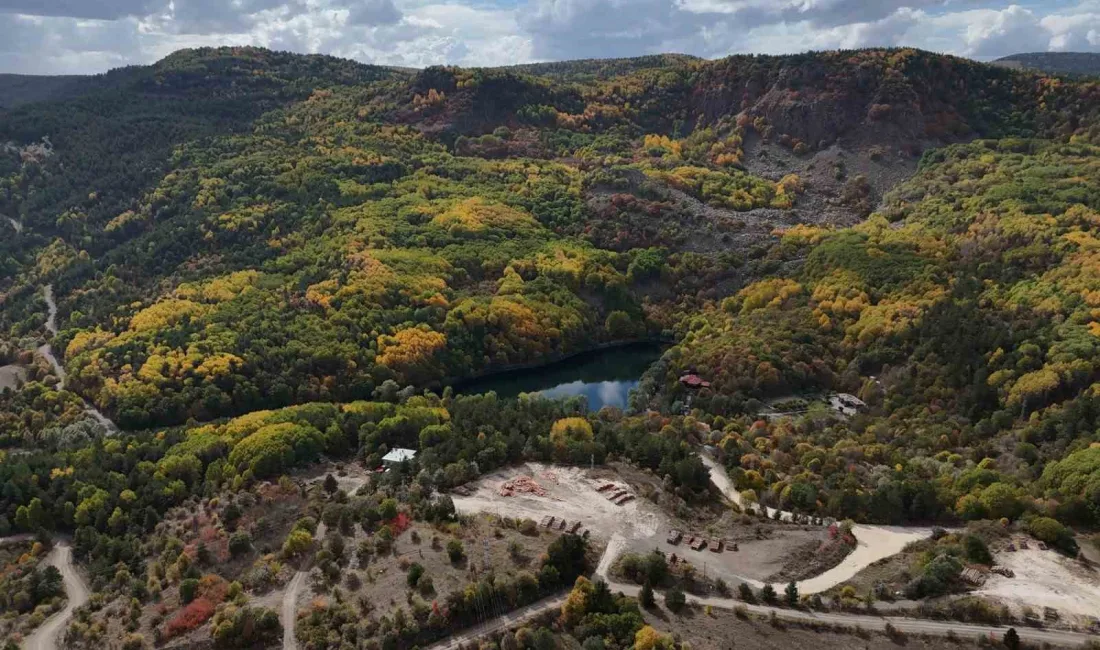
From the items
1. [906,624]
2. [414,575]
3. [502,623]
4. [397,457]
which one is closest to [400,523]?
[414,575]

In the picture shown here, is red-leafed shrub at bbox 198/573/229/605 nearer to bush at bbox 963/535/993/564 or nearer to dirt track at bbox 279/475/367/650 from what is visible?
dirt track at bbox 279/475/367/650

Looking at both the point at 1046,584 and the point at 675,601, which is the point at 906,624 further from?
the point at 675,601

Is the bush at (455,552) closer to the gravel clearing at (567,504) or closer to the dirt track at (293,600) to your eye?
the gravel clearing at (567,504)

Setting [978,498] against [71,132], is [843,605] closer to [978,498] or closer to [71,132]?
[978,498]

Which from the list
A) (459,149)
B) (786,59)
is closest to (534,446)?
(459,149)

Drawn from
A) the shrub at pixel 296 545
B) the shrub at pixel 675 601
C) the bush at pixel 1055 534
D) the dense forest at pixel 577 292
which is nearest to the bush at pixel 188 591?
the shrub at pixel 296 545

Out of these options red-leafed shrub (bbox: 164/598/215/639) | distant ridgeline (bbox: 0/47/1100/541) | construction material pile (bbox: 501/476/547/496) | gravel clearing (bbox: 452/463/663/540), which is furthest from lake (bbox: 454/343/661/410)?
red-leafed shrub (bbox: 164/598/215/639)
